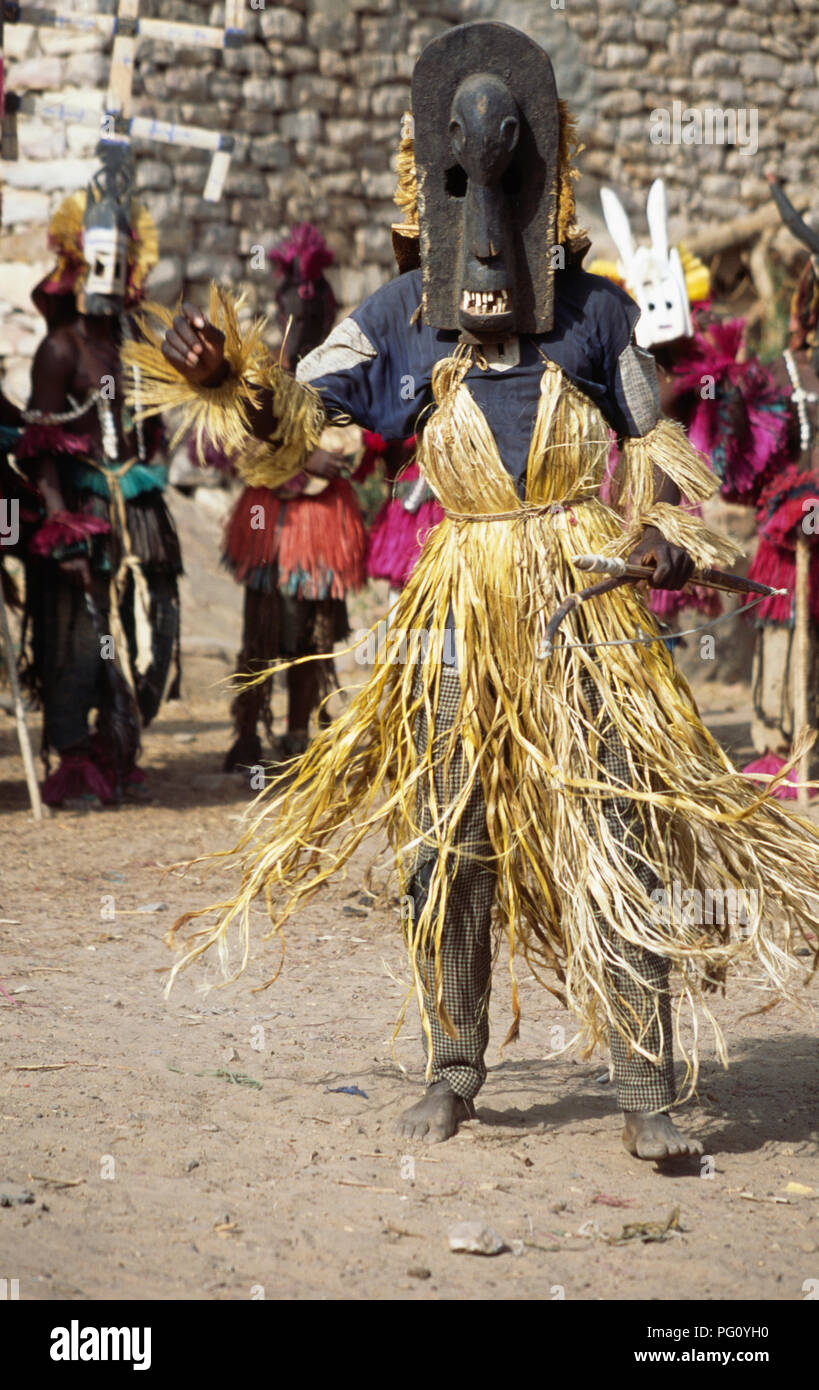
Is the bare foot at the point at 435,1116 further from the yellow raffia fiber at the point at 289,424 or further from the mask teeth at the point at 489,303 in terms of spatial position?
the mask teeth at the point at 489,303

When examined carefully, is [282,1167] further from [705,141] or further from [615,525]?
[705,141]

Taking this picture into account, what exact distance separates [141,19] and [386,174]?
2341mm

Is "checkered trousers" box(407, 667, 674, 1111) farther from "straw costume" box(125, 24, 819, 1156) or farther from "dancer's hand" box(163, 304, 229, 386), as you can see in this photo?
"dancer's hand" box(163, 304, 229, 386)

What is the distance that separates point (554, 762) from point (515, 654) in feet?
0.75

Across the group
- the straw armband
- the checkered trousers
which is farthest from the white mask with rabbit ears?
the checkered trousers

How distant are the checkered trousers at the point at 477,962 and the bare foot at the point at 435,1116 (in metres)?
0.03

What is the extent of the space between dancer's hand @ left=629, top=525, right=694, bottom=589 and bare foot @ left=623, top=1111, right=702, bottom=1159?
1.01 metres

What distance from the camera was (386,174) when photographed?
11.8 meters

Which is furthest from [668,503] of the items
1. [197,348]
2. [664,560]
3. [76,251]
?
[76,251]

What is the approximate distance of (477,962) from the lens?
3.12 meters

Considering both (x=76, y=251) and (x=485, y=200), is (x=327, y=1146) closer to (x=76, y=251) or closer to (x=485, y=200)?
(x=485, y=200)

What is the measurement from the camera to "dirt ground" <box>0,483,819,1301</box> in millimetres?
2498

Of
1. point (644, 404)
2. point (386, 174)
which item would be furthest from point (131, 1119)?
point (386, 174)

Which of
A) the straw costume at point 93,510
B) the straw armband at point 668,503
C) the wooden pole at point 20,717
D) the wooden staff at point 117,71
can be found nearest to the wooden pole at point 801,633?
the straw costume at point 93,510
